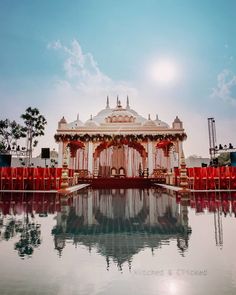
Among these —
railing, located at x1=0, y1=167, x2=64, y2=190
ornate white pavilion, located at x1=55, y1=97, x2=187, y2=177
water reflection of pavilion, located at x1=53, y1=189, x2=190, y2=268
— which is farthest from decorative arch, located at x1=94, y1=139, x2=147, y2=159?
water reflection of pavilion, located at x1=53, y1=189, x2=190, y2=268

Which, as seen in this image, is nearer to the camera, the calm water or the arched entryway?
the calm water

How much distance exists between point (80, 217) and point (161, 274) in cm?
336

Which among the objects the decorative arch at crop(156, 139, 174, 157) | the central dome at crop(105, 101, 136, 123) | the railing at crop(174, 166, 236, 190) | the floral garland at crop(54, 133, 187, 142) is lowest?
the railing at crop(174, 166, 236, 190)

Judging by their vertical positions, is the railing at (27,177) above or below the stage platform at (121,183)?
above

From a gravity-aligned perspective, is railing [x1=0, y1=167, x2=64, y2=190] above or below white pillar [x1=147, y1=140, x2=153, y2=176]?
below

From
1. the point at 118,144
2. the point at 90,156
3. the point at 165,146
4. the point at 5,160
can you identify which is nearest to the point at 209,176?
the point at 90,156

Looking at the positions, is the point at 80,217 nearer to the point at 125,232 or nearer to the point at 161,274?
the point at 125,232

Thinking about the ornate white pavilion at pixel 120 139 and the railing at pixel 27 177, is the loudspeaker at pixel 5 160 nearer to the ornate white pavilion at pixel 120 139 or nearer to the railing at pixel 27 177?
the ornate white pavilion at pixel 120 139

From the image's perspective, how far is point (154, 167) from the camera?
23.7 meters

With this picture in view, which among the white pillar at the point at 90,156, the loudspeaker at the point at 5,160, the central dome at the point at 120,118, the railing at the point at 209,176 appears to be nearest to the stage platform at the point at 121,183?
the white pillar at the point at 90,156

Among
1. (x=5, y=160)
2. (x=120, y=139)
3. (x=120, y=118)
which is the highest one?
(x=120, y=118)

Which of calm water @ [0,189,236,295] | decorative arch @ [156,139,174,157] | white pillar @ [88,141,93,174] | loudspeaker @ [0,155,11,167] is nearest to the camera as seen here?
calm water @ [0,189,236,295]

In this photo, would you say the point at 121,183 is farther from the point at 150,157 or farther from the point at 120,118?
the point at 120,118

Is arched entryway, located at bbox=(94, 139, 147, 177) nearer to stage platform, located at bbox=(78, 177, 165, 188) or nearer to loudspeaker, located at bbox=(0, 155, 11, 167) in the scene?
stage platform, located at bbox=(78, 177, 165, 188)
